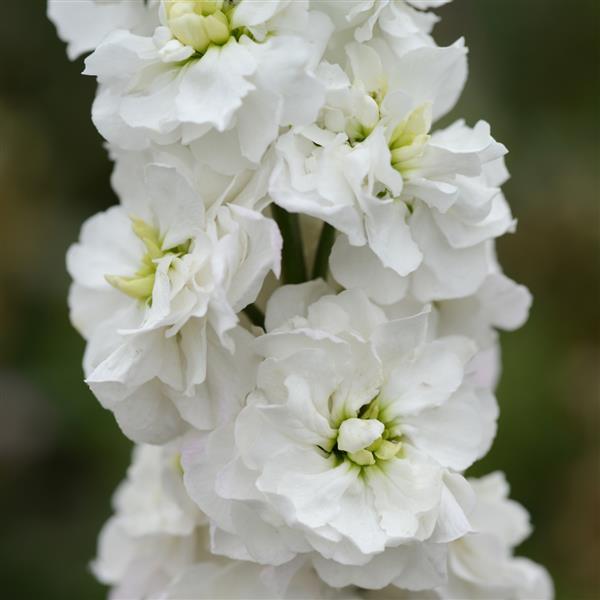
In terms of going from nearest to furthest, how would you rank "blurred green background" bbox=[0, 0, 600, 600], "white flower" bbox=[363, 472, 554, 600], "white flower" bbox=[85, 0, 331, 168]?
"white flower" bbox=[85, 0, 331, 168] < "white flower" bbox=[363, 472, 554, 600] < "blurred green background" bbox=[0, 0, 600, 600]

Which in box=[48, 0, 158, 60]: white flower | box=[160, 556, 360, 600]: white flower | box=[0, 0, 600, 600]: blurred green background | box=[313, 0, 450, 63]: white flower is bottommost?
box=[0, 0, 600, 600]: blurred green background

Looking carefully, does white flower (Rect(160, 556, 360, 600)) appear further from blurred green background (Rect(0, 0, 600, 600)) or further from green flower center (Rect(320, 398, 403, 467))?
blurred green background (Rect(0, 0, 600, 600))

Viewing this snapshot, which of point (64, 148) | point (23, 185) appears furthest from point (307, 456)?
point (64, 148)

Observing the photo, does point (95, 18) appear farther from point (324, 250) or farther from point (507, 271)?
point (507, 271)

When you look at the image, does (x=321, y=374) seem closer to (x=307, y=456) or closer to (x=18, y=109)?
(x=307, y=456)

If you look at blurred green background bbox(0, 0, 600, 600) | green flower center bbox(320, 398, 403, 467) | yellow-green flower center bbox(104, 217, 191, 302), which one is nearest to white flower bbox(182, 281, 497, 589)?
green flower center bbox(320, 398, 403, 467)

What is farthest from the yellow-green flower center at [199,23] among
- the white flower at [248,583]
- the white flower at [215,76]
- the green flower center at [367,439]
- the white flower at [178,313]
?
the white flower at [248,583]

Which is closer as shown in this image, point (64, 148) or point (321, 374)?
point (321, 374)
